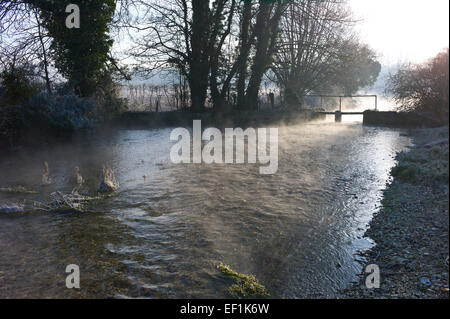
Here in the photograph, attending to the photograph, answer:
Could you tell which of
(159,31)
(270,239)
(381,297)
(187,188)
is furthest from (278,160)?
(159,31)

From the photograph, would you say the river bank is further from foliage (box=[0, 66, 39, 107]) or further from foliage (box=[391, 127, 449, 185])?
foliage (box=[0, 66, 39, 107])

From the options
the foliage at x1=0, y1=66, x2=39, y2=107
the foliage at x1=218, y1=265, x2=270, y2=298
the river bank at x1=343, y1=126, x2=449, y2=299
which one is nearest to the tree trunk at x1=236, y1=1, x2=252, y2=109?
the foliage at x1=0, y1=66, x2=39, y2=107

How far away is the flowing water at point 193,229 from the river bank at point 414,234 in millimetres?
242

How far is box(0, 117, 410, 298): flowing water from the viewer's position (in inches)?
152

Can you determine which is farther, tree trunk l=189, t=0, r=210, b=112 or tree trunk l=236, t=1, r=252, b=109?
tree trunk l=236, t=1, r=252, b=109

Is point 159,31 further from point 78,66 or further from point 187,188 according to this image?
point 187,188

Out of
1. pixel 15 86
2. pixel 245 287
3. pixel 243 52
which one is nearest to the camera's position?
pixel 245 287

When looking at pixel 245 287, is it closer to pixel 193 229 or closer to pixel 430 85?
pixel 193 229

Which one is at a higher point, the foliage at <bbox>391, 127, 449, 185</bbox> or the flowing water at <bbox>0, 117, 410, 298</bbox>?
the foliage at <bbox>391, 127, 449, 185</bbox>

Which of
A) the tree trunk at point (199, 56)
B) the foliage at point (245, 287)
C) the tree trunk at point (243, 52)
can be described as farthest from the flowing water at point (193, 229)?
the tree trunk at point (243, 52)

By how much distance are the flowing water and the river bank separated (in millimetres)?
242

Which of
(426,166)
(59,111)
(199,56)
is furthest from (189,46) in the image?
(426,166)

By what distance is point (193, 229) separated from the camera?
5.33 metres

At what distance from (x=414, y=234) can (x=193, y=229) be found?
2897mm
